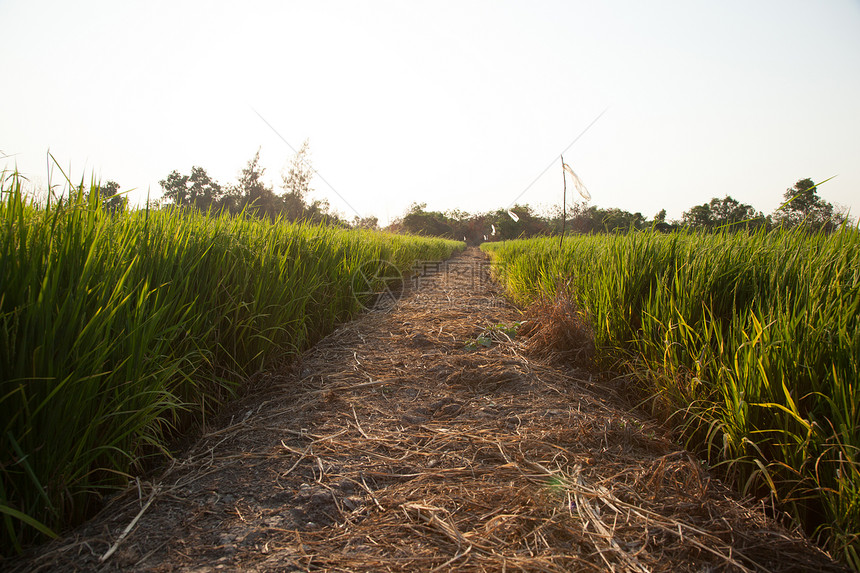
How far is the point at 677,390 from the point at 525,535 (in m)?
1.04

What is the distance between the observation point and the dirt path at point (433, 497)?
98 cm

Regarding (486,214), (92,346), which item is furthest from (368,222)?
(486,214)

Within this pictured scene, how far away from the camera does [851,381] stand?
42.9 inches

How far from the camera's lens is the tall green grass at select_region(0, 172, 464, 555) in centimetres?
93

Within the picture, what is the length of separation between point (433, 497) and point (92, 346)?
1.08 metres

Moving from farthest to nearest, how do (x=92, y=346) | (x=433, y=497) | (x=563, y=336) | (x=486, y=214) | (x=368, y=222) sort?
(x=486, y=214), (x=368, y=222), (x=563, y=336), (x=433, y=497), (x=92, y=346)

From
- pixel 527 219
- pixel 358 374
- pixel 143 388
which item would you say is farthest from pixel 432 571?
pixel 527 219

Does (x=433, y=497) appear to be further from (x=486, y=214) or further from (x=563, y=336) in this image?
(x=486, y=214)

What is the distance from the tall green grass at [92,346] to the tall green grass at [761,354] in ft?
5.97

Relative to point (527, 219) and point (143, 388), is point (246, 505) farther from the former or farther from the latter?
point (527, 219)

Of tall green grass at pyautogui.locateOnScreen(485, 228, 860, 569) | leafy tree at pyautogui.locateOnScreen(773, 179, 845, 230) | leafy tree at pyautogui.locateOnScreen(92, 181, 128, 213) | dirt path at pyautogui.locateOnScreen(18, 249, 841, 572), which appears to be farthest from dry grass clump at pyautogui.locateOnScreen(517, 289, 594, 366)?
leafy tree at pyautogui.locateOnScreen(92, 181, 128, 213)

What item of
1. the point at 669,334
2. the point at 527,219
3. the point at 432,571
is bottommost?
the point at 432,571

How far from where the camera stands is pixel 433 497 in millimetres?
1232

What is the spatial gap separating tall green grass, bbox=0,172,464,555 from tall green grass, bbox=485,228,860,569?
5.97 feet
